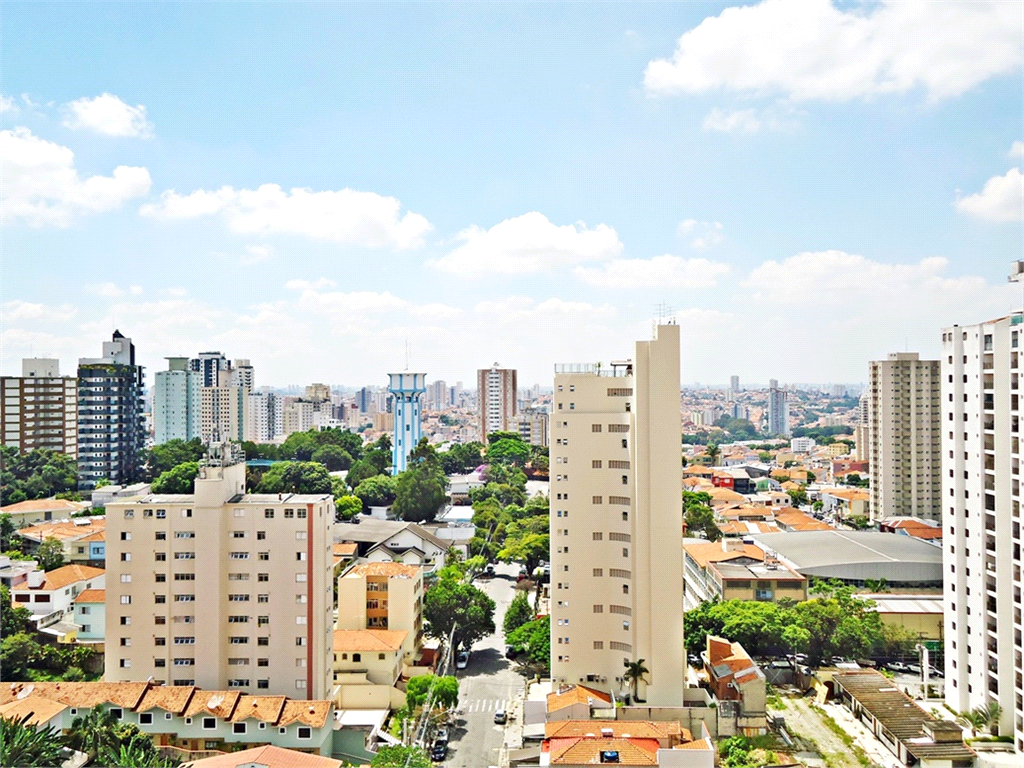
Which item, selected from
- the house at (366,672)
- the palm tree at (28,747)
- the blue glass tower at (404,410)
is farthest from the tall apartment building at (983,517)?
the blue glass tower at (404,410)

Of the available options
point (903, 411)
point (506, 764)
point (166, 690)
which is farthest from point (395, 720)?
point (903, 411)

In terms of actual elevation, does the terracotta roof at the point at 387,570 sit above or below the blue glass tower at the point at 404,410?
below

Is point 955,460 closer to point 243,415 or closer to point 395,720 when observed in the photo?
point 395,720

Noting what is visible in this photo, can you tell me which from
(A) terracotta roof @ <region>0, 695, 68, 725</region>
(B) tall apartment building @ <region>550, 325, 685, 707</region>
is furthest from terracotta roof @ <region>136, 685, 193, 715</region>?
(B) tall apartment building @ <region>550, 325, 685, 707</region>

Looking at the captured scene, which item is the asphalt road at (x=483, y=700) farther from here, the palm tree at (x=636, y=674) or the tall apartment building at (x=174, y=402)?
the tall apartment building at (x=174, y=402)

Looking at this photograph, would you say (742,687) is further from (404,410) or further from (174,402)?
(174,402)

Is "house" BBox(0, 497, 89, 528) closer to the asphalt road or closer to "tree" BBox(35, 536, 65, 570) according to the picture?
"tree" BBox(35, 536, 65, 570)
